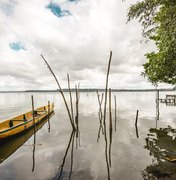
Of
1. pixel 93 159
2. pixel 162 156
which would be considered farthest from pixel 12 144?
pixel 162 156

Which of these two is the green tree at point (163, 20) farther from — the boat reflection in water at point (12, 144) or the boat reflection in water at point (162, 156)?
the boat reflection in water at point (12, 144)

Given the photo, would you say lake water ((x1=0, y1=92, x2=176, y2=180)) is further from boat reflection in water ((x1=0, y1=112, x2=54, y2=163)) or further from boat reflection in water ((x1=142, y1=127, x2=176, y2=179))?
boat reflection in water ((x1=0, y1=112, x2=54, y2=163))

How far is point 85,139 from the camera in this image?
13.1 metres

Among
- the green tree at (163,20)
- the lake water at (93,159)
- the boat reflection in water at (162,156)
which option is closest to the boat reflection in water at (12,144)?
the lake water at (93,159)

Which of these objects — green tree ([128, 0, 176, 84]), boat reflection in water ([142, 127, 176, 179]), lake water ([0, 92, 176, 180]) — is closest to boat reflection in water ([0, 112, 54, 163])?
lake water ([0, 92, 176, 180])

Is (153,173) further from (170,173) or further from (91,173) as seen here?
(91,173)

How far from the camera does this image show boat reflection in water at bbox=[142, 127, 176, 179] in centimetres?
677

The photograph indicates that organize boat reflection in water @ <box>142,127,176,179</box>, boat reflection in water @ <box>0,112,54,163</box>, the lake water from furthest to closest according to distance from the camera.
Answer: boat reflection in water @ <box>0,112,54,163</box>
the lake water
boat reflection in water @ <box>142,127,176,179</box>

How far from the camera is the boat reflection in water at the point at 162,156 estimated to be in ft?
22.2

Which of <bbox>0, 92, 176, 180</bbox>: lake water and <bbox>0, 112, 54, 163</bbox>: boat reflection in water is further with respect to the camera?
<bbox>0, 112, 54, 163</bbox>: boat reflection in water

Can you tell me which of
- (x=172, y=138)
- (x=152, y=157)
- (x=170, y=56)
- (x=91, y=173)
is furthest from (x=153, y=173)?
(x=170, y=56)

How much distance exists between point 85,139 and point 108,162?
4717mm

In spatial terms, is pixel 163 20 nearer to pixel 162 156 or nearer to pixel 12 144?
pixel 162 156

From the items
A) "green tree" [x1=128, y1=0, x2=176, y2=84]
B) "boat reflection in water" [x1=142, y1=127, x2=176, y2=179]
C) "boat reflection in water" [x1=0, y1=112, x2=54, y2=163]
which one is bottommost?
"boat reflection in water" [x1=0, y1=112, x2=54, y2=163]
